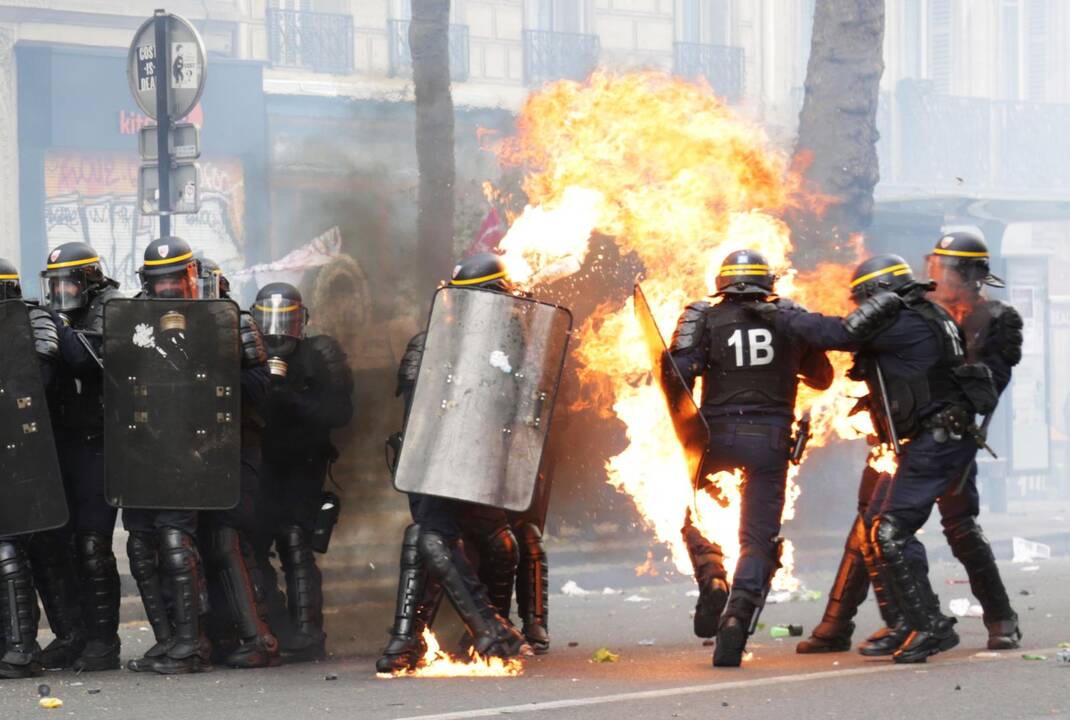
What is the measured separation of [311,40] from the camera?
2217 centimetres

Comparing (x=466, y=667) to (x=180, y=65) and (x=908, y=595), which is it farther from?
(x=180, y=65)

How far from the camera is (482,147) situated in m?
17.8

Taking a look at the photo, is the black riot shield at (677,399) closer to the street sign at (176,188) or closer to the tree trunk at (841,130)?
the street sign at (176,188)

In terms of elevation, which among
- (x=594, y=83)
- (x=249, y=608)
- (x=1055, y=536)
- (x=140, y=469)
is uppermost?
(x=594, y=83)

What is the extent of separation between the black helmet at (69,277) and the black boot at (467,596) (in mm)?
1848

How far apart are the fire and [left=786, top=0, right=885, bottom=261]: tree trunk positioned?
908cm

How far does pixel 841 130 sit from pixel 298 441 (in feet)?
29.1

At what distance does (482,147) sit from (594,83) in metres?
7.90

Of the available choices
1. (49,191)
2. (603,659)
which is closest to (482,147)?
(49,191)

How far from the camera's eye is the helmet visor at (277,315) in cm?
836

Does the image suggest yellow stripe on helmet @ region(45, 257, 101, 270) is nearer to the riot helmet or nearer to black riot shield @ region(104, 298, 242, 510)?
black riot shield @ region(104, 298, 242, 510)

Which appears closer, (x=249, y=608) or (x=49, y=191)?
(x=249, y=608)

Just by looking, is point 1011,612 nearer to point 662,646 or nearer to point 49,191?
point 662,646

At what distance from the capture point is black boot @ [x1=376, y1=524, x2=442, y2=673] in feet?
24.4
